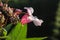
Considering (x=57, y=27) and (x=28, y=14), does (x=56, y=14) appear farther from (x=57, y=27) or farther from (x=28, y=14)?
(x=28, y=14)

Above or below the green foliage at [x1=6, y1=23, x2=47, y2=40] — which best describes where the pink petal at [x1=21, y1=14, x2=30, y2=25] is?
above

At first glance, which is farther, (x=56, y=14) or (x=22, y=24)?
(x=56, y=14)

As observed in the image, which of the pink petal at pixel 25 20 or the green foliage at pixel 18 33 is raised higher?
the pink petal at pixel 25 20

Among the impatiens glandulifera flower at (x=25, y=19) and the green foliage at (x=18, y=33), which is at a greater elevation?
the impatiens glandulifera flower at (x=25, y=19)

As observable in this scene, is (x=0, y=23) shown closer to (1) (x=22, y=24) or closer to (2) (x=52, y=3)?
(1) (x=22, y=24)

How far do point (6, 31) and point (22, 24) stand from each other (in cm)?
9

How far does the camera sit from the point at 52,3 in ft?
14.8

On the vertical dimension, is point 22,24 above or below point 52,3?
below

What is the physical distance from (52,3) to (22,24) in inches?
133

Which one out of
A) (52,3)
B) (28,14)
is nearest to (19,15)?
(28,14)

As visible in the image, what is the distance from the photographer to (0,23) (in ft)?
3.55

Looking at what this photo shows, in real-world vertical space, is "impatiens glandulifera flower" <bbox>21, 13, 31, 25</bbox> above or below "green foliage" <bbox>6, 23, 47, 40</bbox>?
above

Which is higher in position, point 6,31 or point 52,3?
point 52,3

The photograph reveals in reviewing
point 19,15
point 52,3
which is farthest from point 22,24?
point 52,3
